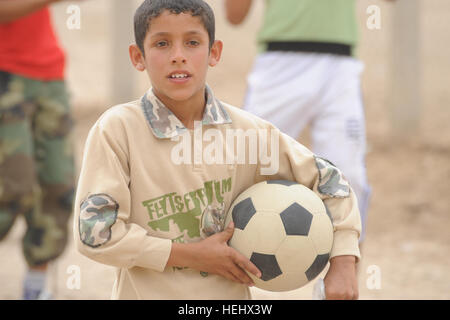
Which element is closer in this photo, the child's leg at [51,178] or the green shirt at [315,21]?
the green shirt at [315,21]

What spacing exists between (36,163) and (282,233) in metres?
2.22

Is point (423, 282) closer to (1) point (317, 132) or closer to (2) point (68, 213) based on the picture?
(1) point (317, 132)

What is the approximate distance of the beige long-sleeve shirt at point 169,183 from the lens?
7.17 ft

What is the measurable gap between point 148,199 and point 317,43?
1893 millimetres

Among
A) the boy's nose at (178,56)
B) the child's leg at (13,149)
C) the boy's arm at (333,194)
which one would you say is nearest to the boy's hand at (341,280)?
the boy's arm at (333,194)

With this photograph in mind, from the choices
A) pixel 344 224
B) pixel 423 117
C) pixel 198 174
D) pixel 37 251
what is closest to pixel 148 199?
pixel 198 174

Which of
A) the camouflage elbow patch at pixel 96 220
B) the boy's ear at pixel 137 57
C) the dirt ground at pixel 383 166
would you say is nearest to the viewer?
the camouflage elbow patch at pixel 96 220

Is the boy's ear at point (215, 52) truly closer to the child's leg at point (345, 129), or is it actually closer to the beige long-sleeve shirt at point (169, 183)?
the beige long-sleeve shirt at point (169, 183)

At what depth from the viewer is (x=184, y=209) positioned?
2.31m

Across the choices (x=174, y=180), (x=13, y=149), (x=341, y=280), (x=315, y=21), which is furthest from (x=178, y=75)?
(x=13, y=149)

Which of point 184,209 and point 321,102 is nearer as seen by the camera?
point 184,209

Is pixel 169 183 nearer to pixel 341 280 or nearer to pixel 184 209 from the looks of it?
pixel 184 209

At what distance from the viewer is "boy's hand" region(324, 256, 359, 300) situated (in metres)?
2.33

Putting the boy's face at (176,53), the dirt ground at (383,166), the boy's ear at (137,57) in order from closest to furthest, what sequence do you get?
the boy's face at (176,53) < the boy's ear at (137,57) < the dirt ground at (383,166)
